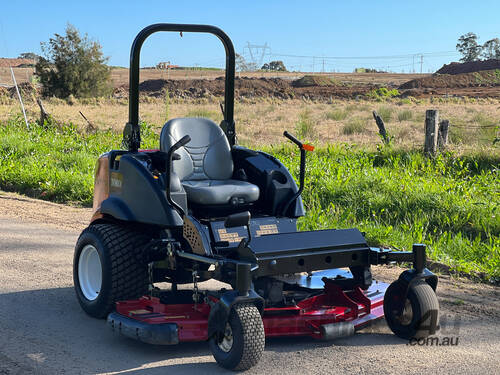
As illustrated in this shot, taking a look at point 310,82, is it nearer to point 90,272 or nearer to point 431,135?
point 431,135

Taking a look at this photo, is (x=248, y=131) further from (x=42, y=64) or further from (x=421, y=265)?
(x=42, y=64)

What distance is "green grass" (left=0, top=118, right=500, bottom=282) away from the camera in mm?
7105

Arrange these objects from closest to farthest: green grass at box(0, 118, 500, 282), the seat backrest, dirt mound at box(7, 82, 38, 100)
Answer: the seat backrest < green grass at box(0, 118, 500, 282) < dirt mound at box(7, 82, 38, 100)

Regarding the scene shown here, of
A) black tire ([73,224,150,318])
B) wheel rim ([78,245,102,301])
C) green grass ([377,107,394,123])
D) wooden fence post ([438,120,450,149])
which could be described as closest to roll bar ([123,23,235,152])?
black tire ([73,224,150,318])

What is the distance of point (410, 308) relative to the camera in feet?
14.6

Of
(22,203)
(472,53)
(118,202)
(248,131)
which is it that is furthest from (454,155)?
(472,53)

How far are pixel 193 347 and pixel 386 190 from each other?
16.5ft

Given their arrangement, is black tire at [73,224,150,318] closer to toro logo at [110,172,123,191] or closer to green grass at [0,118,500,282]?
toro logo at [110,172,123,191]

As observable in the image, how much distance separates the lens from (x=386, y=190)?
8797 millimetres

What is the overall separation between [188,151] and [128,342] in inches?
63.5

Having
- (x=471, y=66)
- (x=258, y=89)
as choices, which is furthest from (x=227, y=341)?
(x=471, y=66)

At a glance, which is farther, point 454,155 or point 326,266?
point 454,155

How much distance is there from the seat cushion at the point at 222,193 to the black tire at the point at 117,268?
1.54 ft

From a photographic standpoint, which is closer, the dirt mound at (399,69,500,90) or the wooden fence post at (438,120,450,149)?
the wooden fence post at (438,120,450,149)
